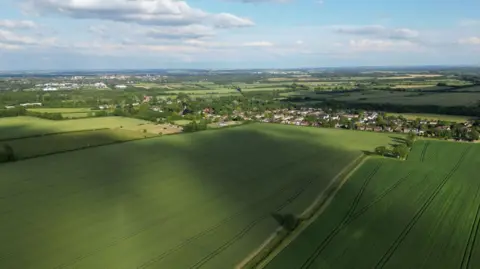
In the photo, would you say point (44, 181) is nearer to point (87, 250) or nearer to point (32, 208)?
point (32, 208)

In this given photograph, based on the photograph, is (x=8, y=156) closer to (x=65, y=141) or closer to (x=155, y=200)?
(x=65, y=141)

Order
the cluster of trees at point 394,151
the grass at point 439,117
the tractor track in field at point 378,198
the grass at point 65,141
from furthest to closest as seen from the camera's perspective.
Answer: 1. the grass at point 439,117
2. the cluster of trees at point 394,151
3. the grass at point 65,141
4. the tractor track in field at point 378,198

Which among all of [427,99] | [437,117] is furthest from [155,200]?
[427,99]

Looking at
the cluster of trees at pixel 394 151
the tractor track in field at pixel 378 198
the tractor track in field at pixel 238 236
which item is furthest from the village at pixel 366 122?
the tractor track in field at pixel 238 236

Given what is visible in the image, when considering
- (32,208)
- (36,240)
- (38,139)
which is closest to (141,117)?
(38,139)

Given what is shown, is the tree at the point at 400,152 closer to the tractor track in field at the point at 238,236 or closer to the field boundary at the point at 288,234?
the field boundary at the point at 288,234

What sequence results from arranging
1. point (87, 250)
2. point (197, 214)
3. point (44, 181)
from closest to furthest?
point (87, 250)
point (197, 214)
point (44, 181)
